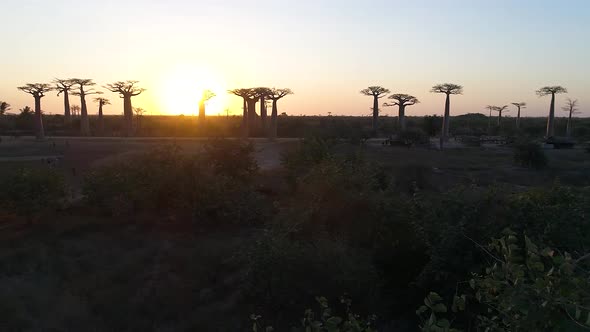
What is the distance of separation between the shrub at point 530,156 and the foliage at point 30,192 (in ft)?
87.8

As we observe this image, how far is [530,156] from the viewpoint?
102ft

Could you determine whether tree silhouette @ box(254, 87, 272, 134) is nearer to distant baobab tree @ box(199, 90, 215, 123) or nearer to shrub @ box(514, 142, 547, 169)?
distant baobab tree @ box(199, 90, 215, 123)

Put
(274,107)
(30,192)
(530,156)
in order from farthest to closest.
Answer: (274,107) → (530,156) → (30,192)

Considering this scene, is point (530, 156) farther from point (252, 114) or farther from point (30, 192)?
point (252, 114)

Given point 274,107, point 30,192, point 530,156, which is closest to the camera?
point 30,192

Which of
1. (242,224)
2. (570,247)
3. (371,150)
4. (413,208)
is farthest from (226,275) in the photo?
(371,150)

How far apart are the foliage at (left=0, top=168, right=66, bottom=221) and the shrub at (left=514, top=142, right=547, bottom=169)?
26777 millimetres

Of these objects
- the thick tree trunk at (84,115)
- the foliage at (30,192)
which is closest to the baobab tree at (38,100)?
the thick tree trunk at (84,115)

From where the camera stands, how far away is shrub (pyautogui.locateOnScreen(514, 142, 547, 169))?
30.9m

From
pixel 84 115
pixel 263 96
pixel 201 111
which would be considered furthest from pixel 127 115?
pixel 263 96

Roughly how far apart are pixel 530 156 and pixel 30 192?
2788cm

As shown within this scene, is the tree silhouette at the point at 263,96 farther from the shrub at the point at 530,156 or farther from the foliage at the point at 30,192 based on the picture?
the foliage at the point at 30,192

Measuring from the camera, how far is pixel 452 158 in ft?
116

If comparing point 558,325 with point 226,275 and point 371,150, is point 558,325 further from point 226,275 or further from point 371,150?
point 371,150
